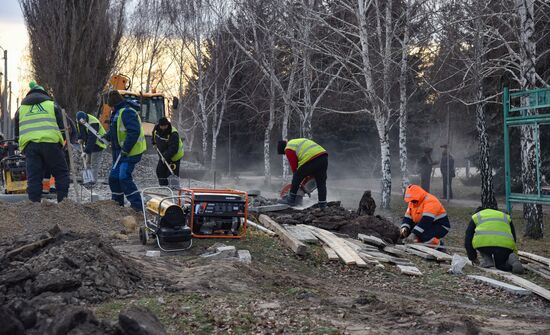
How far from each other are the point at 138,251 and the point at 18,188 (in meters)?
6.78

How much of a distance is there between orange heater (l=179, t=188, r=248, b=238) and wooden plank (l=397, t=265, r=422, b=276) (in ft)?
7.32

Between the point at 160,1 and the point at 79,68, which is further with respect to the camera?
the point at 160,1

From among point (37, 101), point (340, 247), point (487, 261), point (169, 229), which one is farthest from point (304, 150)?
point (169, 229)

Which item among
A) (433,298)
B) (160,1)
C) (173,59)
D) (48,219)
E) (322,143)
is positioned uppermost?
(160,1)

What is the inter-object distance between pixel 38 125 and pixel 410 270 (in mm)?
6463

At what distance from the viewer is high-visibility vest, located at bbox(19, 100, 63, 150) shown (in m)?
11.7

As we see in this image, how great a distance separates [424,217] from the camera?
39.3 ft

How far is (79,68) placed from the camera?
28.3 m

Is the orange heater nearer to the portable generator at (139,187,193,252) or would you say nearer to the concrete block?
the portable generator at (139,187,193,252)

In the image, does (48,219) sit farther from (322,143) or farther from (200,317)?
(322,143)

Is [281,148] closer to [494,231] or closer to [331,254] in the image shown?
[331,254]

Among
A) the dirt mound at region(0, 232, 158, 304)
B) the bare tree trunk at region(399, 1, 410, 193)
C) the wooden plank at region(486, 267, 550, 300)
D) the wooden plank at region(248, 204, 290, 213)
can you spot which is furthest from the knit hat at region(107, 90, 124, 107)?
the bare tree trunk at region(399, 1, 410, 193)

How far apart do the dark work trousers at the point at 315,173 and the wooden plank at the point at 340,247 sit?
2.17 meters

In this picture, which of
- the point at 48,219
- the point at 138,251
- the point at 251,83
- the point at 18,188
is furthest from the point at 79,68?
the point at 138,251
